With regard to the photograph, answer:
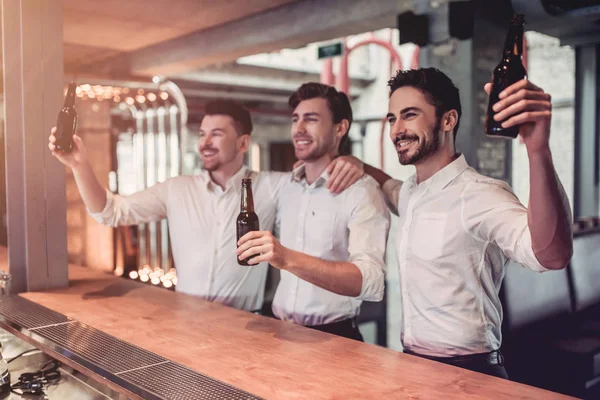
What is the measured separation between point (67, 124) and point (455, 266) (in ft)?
5.17

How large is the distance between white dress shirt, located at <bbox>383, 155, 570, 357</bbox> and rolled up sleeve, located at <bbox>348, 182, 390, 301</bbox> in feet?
0.37

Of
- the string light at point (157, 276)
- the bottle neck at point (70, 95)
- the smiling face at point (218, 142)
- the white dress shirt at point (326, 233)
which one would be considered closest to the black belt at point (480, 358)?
the white dress shirt at point (326, 233)

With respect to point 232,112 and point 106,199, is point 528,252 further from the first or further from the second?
point 106,199

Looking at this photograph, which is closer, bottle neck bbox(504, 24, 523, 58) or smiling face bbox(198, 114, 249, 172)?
bottle neck bbox(504, 24, 523, 58)

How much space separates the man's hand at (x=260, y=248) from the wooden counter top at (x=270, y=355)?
256mm

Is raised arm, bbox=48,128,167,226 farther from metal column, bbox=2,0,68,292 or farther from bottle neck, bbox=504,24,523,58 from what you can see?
bottle neck, bbox=504,24,523,58

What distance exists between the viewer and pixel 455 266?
5.96 ft

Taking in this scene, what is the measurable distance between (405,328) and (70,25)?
167 inches

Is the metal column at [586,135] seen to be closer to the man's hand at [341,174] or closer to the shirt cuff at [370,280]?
the man's hand at [341,174]

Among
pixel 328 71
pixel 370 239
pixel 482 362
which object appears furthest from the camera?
pixel 328 71

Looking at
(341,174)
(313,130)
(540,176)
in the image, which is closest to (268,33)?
(313,130)

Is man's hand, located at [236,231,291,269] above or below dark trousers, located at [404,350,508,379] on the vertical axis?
above

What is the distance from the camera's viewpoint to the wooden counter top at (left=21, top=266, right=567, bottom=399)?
129 centimetres

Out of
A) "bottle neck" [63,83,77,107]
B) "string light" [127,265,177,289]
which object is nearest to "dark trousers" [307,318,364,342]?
"bottle neck" [63,83,77,107]
